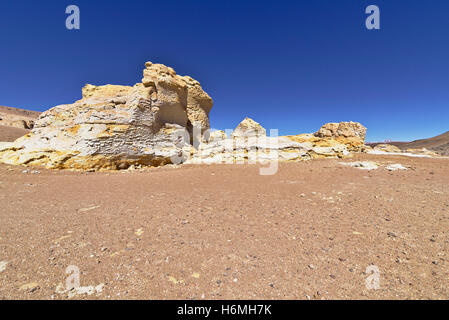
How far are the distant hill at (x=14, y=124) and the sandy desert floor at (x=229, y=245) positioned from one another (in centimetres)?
→ 2683

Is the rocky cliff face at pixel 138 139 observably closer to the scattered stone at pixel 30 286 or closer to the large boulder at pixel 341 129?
the large boulder at pixel 341 129

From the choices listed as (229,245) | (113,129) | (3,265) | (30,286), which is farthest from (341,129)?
(3,265)

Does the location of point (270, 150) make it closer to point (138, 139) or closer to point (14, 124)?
point (138, 139)

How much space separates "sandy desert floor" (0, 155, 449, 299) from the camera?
5.63ft

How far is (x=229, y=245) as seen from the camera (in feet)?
8.03

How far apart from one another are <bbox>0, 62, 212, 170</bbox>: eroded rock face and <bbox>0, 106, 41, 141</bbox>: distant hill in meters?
14.9

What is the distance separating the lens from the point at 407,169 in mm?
7395

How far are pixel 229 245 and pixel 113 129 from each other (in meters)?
11.5

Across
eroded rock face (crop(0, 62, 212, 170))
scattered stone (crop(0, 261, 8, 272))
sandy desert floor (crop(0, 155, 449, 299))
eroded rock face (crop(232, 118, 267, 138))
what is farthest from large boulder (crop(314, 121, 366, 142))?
scattered stone (crop(0, 261, 8, 272))

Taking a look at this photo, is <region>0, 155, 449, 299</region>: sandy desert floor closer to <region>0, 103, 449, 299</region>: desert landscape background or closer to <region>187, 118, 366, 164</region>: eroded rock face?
<region>0, 103, 449, 299</region>: desert landscape background

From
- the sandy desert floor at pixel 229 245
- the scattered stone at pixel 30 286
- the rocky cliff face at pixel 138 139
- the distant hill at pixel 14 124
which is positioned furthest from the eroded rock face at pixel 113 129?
the distant hill at pixel 14 124

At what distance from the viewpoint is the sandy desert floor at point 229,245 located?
67.5 inches
